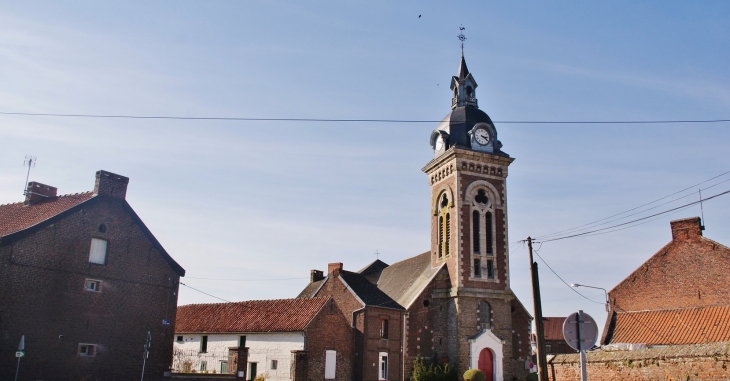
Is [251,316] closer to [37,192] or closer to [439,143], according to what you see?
[37,192]

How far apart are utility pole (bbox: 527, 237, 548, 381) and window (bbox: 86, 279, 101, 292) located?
17.7 m

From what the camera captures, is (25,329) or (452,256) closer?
(25,329)

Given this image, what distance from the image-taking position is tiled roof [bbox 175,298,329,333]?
3434cm

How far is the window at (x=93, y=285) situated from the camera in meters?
25.9

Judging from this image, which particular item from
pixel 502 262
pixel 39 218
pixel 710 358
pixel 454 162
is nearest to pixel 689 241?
pixel 502 262

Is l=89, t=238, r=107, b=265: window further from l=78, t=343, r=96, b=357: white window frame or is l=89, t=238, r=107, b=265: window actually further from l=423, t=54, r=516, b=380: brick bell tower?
l=423, t=54, r=516, b=380: brick bell tower

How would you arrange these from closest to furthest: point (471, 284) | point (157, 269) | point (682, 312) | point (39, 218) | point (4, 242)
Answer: point (4, 242) → point (39, 218) → point (157, 269) → point (682, 312) → point (471, 284)

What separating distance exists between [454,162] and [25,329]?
2595 centimetres

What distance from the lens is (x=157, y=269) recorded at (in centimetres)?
2859

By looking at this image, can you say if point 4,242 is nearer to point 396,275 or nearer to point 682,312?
point 396,275

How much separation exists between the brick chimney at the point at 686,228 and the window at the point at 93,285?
28865 mm

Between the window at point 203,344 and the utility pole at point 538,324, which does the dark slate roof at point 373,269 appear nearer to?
the window at point 203,344

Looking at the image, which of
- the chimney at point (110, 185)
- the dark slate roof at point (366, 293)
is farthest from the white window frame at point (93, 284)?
the dark slate roof at point (366, 293)

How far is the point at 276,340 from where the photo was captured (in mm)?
34094
